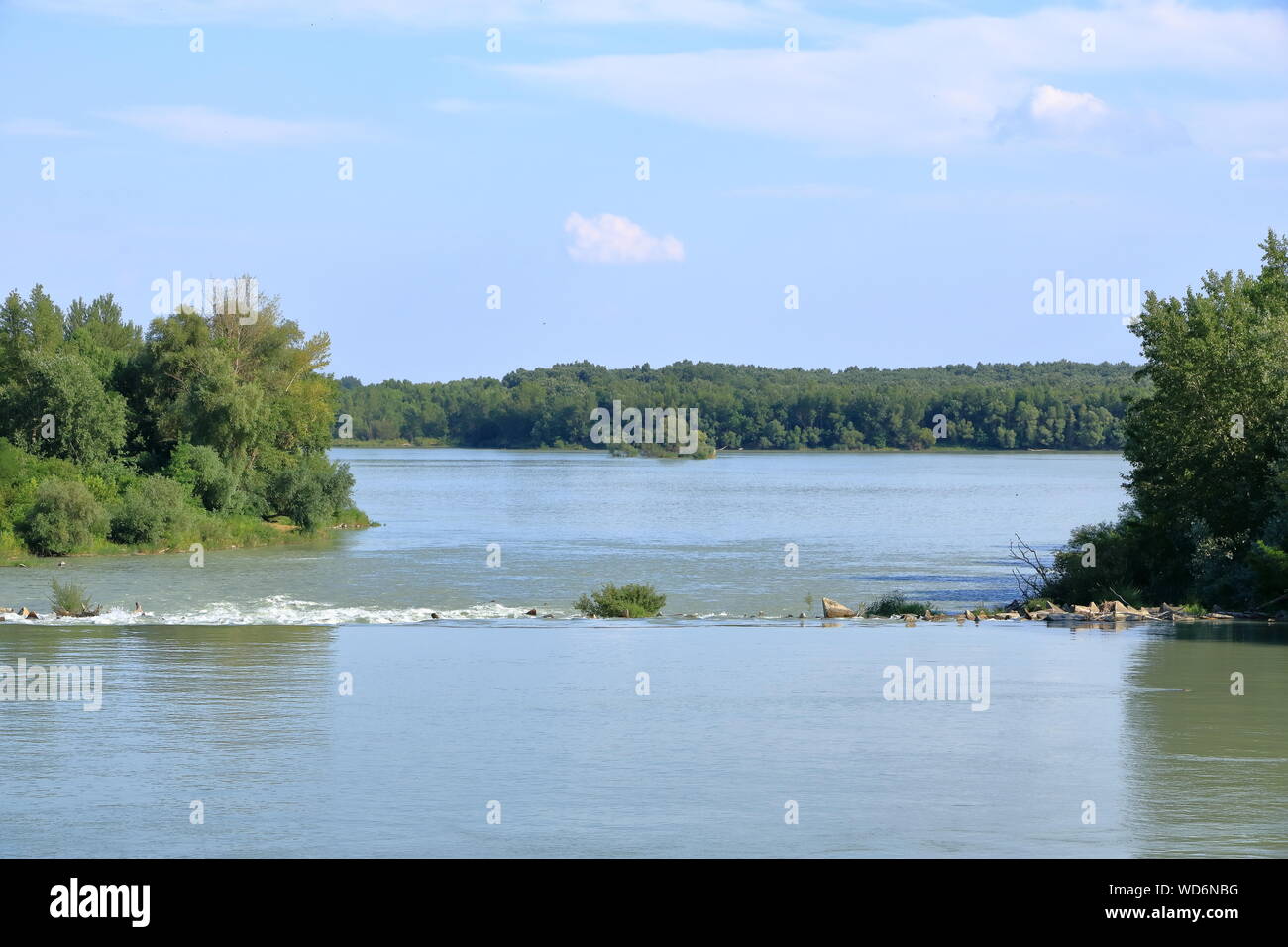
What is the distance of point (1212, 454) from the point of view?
29.3m

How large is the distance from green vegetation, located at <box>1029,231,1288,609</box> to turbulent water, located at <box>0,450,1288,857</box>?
10.6 feet

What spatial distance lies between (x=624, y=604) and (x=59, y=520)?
25717mm

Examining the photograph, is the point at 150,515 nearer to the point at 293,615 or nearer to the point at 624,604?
the point at 293,615

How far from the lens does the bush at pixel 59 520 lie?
152 feet

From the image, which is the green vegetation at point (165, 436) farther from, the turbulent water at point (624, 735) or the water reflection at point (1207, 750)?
the water reflection at point (1207, 750)

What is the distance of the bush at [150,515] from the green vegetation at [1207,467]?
1241 inches

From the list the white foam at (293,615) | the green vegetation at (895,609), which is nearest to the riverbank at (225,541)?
the white foam at (293,615)

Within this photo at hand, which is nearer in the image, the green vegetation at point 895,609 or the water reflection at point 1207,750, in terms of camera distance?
the water reflection at point 1207,750

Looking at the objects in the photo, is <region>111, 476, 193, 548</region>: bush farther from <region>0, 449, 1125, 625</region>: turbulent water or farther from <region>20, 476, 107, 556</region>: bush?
<region>0, 449, 1125, 625</region>: turbulent water

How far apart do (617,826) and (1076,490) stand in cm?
9897

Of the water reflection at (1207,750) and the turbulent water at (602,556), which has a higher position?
the water reflection at (1207,750)

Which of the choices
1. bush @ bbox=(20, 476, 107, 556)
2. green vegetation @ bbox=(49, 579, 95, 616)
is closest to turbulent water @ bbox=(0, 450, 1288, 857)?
green vegetation @ bbox=(49, 579, 95, 616)

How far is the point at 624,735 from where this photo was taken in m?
14.8

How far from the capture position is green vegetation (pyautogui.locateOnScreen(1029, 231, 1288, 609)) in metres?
27.8
